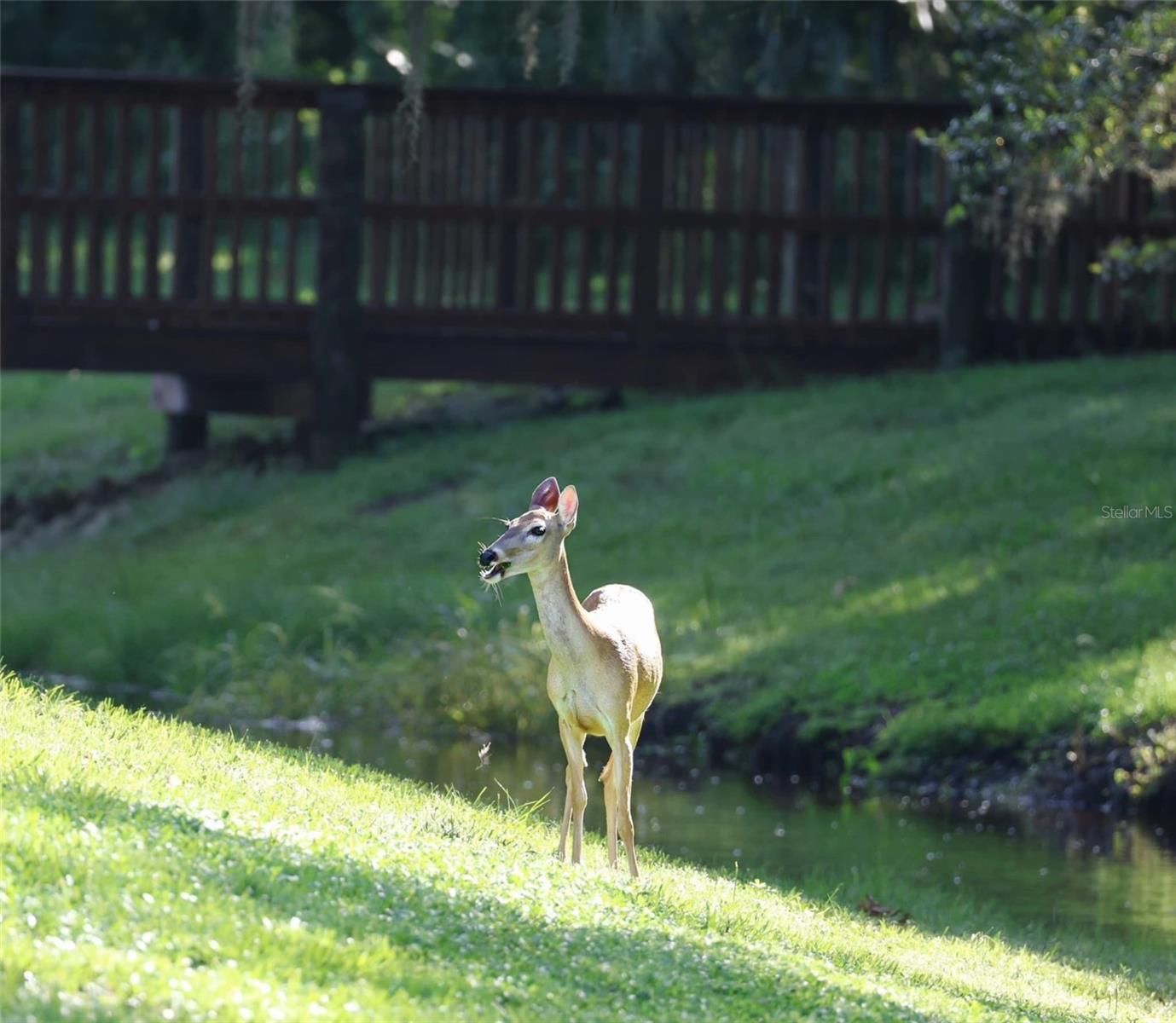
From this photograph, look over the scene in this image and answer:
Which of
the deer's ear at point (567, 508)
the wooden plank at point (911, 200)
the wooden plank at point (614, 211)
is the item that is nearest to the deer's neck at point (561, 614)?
the deer's ear at point (567, 508)

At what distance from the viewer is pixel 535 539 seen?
7781mm

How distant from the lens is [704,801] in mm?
14281

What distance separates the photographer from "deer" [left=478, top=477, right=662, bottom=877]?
7.79 meters

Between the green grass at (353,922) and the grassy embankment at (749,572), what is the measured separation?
237 inches

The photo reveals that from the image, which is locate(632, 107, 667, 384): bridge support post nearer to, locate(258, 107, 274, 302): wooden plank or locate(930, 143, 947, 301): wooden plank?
locate(930, 143, 947, 301): wooden plank

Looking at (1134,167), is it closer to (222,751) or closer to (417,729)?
(417,729)

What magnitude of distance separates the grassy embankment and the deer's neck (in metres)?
7.39

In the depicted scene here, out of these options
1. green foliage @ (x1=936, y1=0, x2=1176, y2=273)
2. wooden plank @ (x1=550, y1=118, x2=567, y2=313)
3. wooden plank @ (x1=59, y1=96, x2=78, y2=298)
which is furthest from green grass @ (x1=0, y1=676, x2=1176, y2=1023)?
wooden plank @ (x1=59, y1=96, x2=78, y2=298)

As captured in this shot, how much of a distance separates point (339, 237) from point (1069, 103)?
10.1 metres

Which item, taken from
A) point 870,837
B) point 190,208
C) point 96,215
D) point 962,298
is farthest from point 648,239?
point 870,837

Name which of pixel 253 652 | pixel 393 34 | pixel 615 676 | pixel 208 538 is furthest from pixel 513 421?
pixel 615 676

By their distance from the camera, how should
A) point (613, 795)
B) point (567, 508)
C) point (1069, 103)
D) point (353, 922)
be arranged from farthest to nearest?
point (1069, 103)
point (613, 795)
point (567, 508)
point (353, 922)

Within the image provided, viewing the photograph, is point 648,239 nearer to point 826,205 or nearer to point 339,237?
point 826,205

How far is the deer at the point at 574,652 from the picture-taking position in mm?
7793
